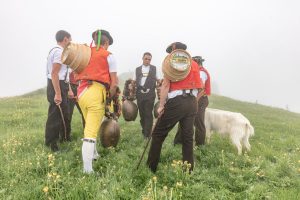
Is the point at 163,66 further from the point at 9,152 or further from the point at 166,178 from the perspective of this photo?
the point at 9,152

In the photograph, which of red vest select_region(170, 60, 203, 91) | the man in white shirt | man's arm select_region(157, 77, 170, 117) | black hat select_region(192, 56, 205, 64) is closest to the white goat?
black hat select_region(192, 56, 205, 64)

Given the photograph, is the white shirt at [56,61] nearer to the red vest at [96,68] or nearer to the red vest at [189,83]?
the red vest at [96,68]

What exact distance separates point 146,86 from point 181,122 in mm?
3541

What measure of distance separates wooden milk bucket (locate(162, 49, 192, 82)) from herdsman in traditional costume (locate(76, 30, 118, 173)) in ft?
3.60

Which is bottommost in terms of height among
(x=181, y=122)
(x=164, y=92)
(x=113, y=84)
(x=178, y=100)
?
(x=181, y=122)

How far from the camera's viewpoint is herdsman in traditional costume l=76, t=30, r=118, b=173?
18.5 ft

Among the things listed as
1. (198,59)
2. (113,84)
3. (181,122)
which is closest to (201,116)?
(198,59)

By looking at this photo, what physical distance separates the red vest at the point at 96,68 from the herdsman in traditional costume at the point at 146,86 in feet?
12.1

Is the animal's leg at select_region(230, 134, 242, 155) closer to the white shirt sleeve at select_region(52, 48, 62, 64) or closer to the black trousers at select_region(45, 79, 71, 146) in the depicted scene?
the black trousers at select_region(45, 79, 71, 146)

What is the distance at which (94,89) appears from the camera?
5.78 metres

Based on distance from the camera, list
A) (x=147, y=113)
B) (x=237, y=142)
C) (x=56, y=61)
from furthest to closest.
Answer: (x=147, y=113), (x=237, y=142), (x=56, y=61)

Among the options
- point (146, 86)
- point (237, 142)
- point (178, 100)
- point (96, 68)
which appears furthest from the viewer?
point (146, 86)

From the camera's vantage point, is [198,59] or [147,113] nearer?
[198,59]

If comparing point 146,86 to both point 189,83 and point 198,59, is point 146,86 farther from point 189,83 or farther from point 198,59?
point 189,83
